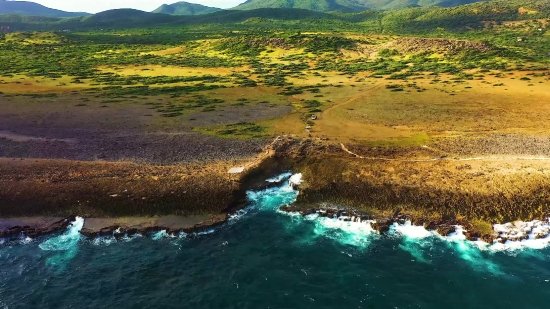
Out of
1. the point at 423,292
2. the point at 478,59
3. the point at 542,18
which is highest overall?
the point at 542,18

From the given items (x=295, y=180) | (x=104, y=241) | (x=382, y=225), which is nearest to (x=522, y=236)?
(x=382, y=225)

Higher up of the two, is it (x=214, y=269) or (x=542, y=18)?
(x=542, y=18)

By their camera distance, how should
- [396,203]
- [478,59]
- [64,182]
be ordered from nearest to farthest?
[396,203]
[64,182]
[478,59]

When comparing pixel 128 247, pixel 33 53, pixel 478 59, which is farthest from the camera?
pixel 33 53

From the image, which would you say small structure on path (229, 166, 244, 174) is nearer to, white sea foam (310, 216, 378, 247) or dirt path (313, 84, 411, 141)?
white sea foam (310, 216, 378, 247)

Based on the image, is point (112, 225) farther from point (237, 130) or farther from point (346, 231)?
point (237, 130)

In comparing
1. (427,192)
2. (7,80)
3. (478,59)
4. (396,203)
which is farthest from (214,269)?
(478,59)

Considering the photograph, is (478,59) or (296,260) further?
(478,59)

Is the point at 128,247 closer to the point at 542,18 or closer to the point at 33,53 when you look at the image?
the point at 33,53


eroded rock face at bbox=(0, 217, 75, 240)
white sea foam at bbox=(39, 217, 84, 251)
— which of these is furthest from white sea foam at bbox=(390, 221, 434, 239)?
eroded rock face at bbox=(0, 217, 75, 240)
